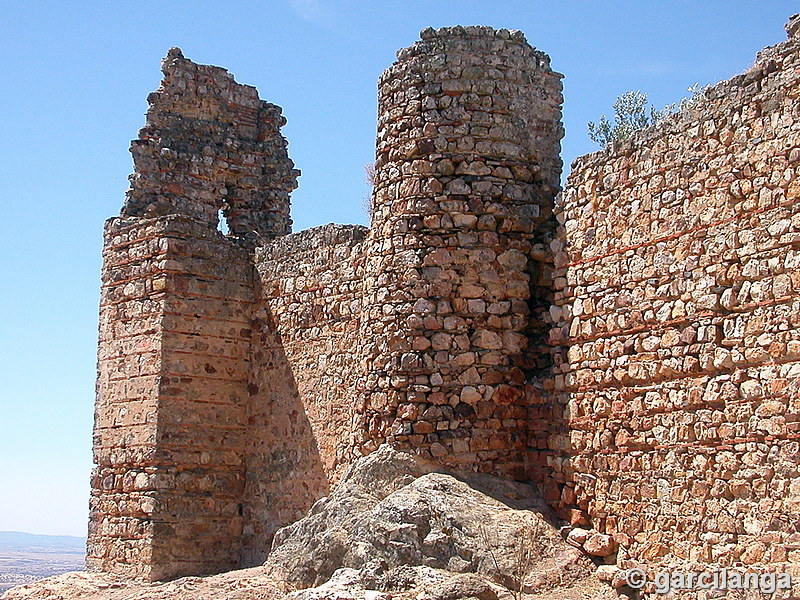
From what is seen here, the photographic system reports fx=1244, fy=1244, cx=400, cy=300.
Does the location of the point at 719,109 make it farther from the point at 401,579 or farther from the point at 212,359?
the point at 212,359

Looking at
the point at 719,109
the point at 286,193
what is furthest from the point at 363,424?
the point at 286,193

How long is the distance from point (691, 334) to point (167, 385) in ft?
19.2

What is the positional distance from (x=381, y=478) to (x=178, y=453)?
330cm

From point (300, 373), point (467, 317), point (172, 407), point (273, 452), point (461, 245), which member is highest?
point (461, 245)

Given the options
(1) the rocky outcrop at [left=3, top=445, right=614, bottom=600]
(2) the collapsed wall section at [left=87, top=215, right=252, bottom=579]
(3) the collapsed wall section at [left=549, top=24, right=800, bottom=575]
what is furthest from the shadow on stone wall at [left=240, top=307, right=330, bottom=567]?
(3) the collapsed wall section at [left=549, top=24, right=800, bottom=575]

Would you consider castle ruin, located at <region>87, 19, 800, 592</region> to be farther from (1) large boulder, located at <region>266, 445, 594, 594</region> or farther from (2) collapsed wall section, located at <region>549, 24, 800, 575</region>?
(1) large boulder, located at <region>266, 445, 594, 594</region>

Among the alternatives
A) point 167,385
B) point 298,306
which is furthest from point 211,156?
point 167,385

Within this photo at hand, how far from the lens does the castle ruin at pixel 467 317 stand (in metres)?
8.41

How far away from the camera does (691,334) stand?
28.7 ft

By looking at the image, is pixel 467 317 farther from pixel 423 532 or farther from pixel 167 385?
pixel 167 385

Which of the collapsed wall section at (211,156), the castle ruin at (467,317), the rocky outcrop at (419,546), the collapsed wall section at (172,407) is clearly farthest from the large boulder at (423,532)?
the collapsed wall section at (211,156)

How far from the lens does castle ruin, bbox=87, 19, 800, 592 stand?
27.6 ft

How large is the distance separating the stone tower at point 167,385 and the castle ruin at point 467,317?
0.08 ft

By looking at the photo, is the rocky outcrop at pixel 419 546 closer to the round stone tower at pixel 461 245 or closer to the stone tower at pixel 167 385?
the round stone tower at pixel 461 245
